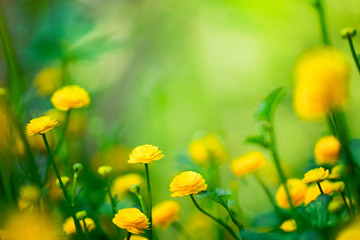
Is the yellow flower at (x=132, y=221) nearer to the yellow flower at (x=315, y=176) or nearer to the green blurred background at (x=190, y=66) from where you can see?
the yellow flower at (x=315, y=176)

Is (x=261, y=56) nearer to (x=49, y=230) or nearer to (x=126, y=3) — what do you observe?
(x=126, y=3)

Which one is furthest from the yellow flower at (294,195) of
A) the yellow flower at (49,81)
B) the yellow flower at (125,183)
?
the yellow flower at (49,81)

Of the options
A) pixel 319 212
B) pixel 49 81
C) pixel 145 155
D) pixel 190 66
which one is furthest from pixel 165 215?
pixel 190 66

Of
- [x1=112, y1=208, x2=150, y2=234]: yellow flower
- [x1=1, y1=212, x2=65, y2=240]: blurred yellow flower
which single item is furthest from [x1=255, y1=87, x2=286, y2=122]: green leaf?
[x1=1, y1=212, x2=65, y2=240]: blurred yellow flower

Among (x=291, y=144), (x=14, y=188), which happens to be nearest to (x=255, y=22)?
(x=291, y=144)

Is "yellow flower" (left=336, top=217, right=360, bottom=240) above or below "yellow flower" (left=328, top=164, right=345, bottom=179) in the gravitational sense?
below

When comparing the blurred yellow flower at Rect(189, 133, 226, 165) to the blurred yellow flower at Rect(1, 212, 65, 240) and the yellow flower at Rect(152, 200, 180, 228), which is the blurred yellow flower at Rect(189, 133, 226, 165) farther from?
the blurred yellow flower at Rect(1, 212, 65, 240)

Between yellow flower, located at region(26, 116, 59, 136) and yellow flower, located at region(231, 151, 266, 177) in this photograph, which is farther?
yellow flower, located at region(231, 151, 266, 177)
